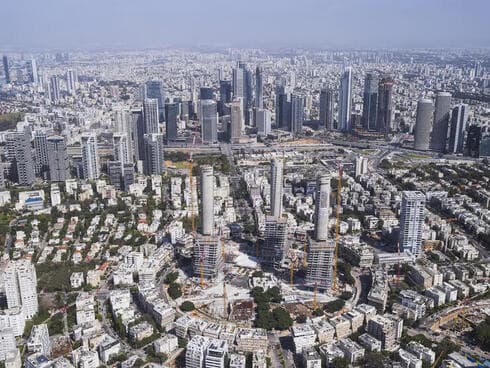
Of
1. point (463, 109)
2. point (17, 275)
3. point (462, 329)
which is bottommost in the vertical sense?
point (462, 329)

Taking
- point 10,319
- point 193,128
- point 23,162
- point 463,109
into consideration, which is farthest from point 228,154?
point 10,319

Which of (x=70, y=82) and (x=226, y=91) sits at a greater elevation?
(x=70, y=82)

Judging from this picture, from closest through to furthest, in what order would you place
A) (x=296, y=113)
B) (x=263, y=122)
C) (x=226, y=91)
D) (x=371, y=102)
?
(x=263, y=122), (x=371, y=102), (x=296, y=113), (x=226, y=91)

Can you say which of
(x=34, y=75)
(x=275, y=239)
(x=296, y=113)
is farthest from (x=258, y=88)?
(x=275, y=239)

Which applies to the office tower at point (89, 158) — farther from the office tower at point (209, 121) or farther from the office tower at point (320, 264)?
the office tower at point (320, 264)

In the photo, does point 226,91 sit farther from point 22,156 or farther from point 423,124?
point 22,156

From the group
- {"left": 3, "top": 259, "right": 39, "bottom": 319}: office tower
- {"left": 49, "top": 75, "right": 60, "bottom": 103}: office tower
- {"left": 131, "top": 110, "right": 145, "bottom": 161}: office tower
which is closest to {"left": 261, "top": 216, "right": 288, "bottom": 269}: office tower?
{"left": 3, "top": 259, "right": 39, "bottom": 319}: office tower

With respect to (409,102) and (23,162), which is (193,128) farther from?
(409,102)

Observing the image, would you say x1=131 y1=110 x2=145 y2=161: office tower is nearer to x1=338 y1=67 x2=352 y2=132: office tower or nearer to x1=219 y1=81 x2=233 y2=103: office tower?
x1=219 y1=81 x2=233 y2=103: office tower
